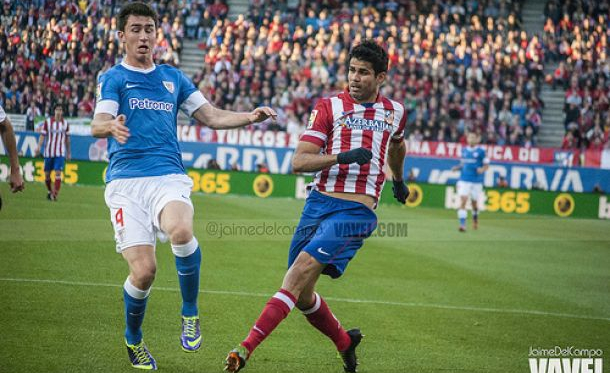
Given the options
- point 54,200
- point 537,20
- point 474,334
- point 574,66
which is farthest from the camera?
point 537,20

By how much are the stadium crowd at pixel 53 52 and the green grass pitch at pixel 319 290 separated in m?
2.96

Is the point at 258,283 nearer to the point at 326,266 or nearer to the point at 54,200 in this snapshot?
the point at 326,266

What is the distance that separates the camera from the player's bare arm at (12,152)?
7482 mm

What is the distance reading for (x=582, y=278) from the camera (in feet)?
44.3

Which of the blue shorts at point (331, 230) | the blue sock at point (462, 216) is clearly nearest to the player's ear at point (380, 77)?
the blue shorts at point (331, 230)

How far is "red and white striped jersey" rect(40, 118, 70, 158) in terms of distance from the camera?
20.6 metres

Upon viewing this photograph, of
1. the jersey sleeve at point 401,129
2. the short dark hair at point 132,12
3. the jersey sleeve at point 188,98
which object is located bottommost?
the jersey sleeve at point 401,129

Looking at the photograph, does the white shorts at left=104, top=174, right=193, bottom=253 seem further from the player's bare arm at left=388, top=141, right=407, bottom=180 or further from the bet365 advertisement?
the bet365 advertisement

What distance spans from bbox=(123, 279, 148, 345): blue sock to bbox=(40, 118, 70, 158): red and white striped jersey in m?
15.4

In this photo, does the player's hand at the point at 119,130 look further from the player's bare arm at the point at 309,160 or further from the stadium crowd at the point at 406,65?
the stadium crowd at the point at 406,65

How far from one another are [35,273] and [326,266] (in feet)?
18.2

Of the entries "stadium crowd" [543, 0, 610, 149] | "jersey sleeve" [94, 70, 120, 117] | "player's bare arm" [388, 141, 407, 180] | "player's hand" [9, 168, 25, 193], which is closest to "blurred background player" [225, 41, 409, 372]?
"player's bare arm" [388, 141, 407, 180]

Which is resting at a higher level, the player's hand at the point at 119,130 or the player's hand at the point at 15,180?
the player's hand at the point at 119,130

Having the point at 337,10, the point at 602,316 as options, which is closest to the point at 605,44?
the point at 337,10
